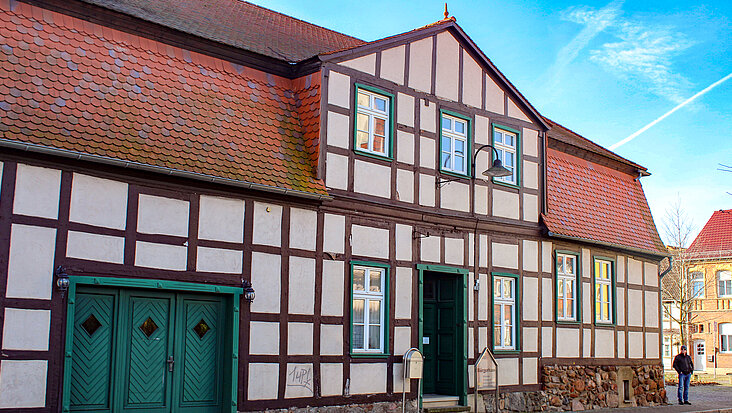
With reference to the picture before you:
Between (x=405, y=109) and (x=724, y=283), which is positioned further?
(x=724, y=283)

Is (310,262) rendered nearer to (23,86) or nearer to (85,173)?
(85,173)

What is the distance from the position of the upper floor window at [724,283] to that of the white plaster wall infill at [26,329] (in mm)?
42884

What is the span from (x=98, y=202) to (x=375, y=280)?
566cm

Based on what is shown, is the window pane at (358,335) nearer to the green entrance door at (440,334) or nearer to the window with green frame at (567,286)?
the green entrance door at (440,334)

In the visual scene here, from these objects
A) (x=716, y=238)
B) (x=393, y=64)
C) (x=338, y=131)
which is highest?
(x=393, y=64)

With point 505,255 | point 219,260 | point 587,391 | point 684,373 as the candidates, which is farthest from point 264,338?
point 684,373

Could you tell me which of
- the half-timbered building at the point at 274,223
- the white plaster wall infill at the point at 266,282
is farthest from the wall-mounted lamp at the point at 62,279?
the white plaster wall infill at the point at 266,282

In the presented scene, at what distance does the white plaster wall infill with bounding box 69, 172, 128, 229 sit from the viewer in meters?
11.1

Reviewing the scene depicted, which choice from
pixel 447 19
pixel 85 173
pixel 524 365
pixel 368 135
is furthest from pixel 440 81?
pixel 85 173

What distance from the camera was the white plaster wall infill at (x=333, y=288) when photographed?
552 inches

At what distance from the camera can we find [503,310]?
699 inches

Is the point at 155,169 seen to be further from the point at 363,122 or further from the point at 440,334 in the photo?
the point at 440,334

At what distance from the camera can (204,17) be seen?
15789mm

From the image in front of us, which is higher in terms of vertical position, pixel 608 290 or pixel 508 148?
pixel 508 148
